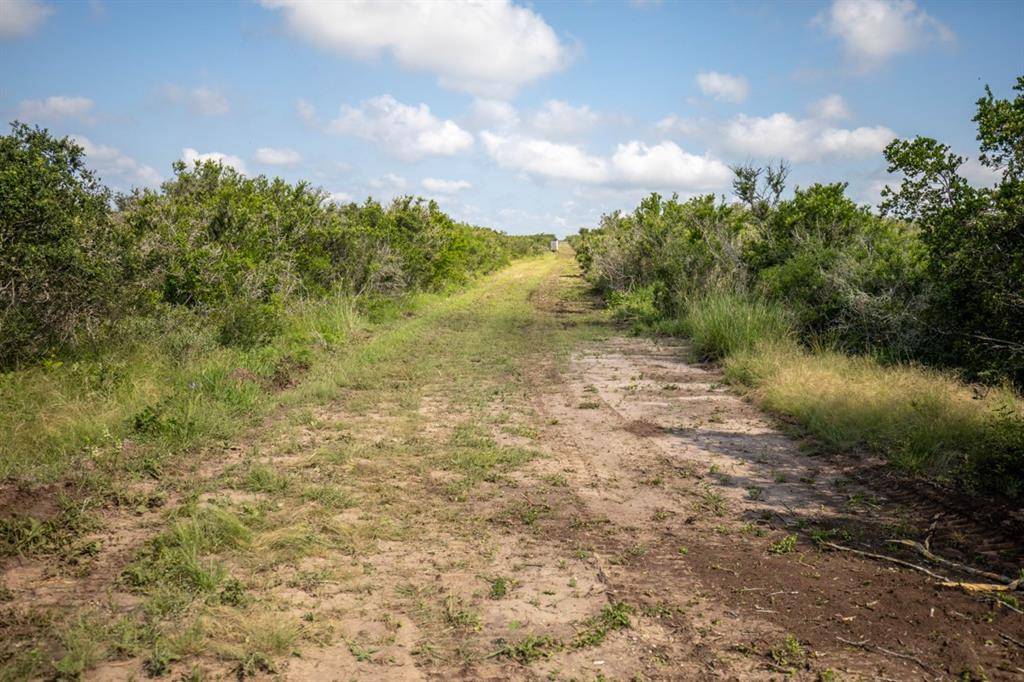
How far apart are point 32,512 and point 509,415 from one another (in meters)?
4.73

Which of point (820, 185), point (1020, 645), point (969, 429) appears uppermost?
point (820, 185)

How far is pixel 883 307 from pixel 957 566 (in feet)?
21.9

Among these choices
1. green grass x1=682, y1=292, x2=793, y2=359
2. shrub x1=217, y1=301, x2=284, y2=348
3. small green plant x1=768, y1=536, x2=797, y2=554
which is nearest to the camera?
small green plant x1=768, y1=536, x2=797, y2=554

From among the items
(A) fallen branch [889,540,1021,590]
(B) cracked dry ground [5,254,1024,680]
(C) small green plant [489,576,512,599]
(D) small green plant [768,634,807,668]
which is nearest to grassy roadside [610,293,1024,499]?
(B) cracked dry ground [5,254,1024,680]

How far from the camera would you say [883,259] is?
1094 centimetres

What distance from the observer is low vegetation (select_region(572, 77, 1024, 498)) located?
602 cm

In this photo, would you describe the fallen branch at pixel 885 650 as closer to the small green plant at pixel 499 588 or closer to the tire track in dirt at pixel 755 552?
the tire track in dirt at pixel 755 552

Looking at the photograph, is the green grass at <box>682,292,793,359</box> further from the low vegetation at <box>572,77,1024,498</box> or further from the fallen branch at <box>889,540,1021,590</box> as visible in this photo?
the fallen branch at <box>889,540,1021,590</box>

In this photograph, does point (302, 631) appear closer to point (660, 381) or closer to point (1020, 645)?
point (1020, 645)

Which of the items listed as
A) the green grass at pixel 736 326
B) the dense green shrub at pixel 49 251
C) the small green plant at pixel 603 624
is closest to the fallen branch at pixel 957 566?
the small green plant at pixel 603 624

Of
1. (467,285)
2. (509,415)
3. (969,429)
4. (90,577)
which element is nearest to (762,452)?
(969,429)

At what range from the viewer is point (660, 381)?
34.0 ft

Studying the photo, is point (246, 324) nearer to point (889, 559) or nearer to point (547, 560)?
point (547, 560)

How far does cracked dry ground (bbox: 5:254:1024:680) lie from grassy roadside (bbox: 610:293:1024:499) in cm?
50
